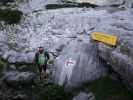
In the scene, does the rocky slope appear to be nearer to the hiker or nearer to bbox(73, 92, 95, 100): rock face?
the hiker

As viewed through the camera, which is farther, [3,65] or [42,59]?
[3,65]

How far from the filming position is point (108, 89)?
18.9m

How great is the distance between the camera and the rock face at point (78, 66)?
1948cm

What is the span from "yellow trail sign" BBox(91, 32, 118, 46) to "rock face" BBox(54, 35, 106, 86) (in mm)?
471

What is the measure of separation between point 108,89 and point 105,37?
3.02m

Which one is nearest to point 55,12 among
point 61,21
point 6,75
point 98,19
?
point 61,21

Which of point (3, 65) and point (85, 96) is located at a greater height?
point (3, 65)

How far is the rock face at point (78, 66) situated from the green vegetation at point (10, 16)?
6.30m

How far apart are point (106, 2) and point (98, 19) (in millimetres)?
3522

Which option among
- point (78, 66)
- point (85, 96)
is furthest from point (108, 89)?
point (78, 66)

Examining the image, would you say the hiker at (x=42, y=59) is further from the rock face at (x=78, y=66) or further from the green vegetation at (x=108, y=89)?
the green vegetation at (x=108, y=89)

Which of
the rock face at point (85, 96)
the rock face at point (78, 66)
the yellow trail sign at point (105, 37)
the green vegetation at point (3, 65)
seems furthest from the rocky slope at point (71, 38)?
the rock face at point (85, 96)

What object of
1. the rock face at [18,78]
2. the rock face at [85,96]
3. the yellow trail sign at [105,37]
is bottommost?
the rock face at [85,96]

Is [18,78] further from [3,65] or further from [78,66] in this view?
[78,66]
